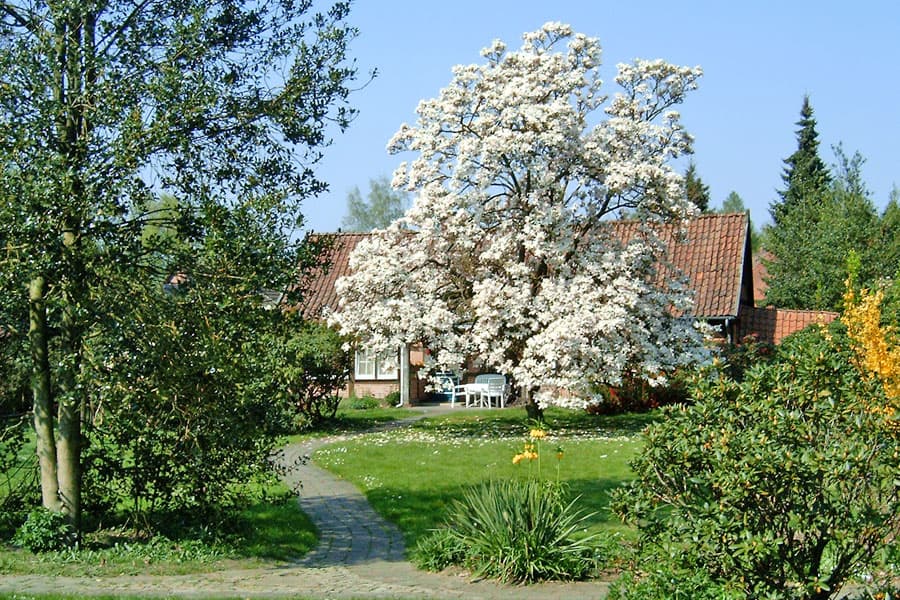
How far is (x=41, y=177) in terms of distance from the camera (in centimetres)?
944

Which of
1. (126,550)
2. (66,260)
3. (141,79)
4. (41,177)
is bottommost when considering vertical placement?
(126,550)

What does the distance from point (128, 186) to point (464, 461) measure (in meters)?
9.44

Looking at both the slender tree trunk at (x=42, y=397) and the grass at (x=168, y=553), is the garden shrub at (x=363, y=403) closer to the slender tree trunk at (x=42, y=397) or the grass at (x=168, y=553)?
the grass at (x=168, y=553)

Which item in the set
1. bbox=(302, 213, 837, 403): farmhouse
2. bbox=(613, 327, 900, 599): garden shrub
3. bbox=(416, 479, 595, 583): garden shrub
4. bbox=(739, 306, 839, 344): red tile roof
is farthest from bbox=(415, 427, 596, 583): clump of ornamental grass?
bbox=(739, 306, 839, 344): red tile roof

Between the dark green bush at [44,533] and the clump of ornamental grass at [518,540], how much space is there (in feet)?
12.7

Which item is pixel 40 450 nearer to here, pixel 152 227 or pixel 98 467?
pixel 98 467

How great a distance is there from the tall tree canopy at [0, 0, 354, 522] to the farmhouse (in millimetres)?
18399

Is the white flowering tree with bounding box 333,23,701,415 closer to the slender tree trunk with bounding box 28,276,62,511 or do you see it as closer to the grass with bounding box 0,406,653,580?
the grass with bounding box 0,406,653,580

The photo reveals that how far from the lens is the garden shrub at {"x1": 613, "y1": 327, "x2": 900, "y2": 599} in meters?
6.14

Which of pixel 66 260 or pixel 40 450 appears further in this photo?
pixel 40 450

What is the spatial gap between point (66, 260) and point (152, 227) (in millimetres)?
1594

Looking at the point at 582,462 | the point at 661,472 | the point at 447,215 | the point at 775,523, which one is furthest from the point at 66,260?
the point at 447,215

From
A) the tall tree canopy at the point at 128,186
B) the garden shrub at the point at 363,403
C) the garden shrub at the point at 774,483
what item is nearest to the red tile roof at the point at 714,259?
the garden shrub at the point at 363,403

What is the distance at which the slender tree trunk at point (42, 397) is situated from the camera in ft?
34.6
